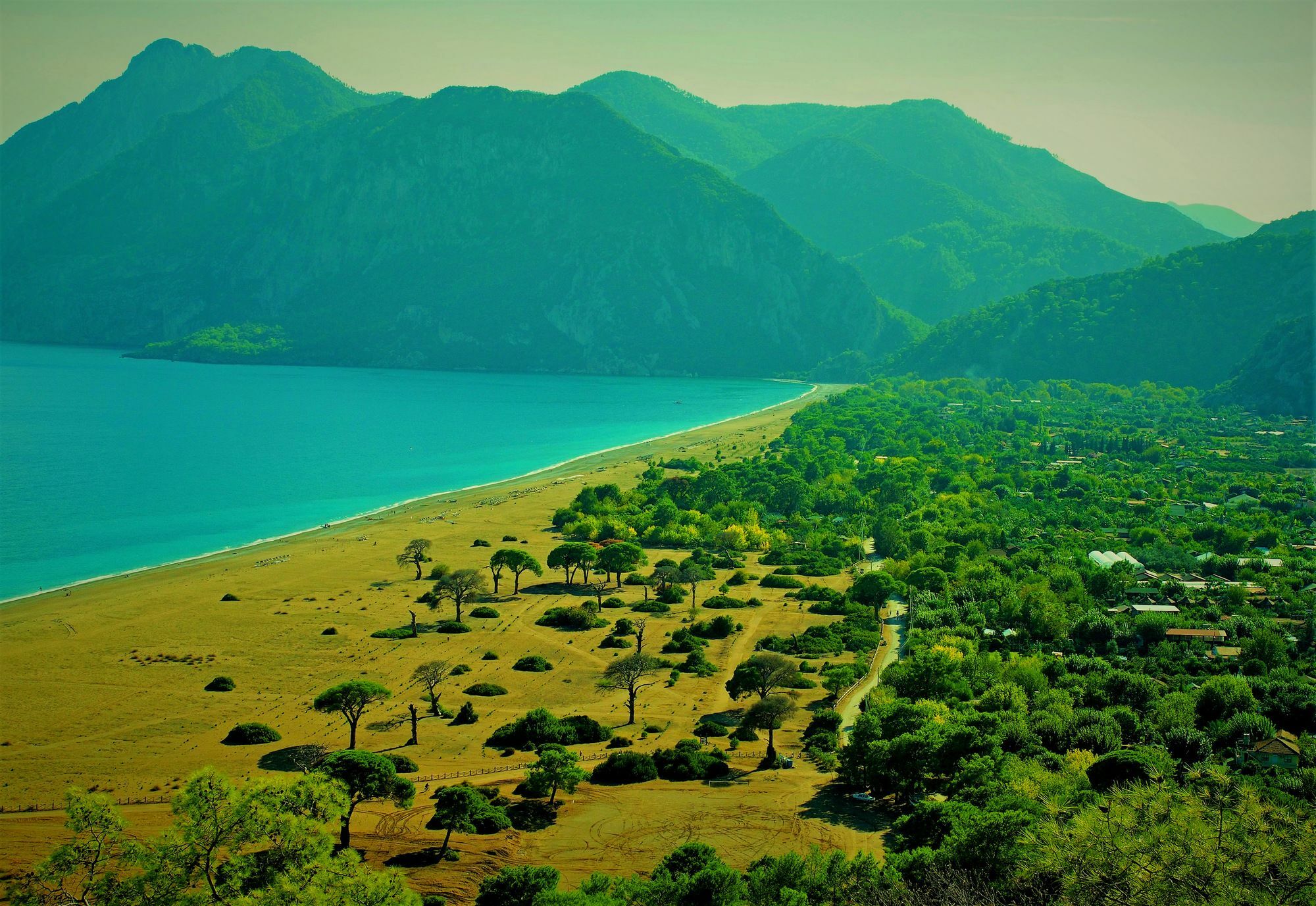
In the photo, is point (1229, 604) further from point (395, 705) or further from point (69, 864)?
point (69, 864)

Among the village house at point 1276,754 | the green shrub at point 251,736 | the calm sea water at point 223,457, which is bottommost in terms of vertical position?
the village house at point 1276,754

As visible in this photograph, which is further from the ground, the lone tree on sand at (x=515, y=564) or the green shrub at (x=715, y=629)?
the lone tree on sand at (x=515, y=564)

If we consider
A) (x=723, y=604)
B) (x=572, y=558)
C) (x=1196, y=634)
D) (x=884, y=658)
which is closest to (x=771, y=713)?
(x=884, y=658)

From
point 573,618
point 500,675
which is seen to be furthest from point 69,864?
point 573,618

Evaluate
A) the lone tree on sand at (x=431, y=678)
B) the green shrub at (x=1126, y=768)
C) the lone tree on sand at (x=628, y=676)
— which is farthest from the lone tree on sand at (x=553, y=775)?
the green shrub at (x=1126, y=768)

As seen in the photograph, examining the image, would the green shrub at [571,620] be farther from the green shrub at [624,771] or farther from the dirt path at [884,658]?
the green shrub at [624,771]

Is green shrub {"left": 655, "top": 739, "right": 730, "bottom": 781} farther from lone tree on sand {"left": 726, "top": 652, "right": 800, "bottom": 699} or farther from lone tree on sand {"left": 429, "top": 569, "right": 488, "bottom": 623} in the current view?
lone tree on sand {"left": 429, "top": 569, "right": 488, "bottom": 623}
